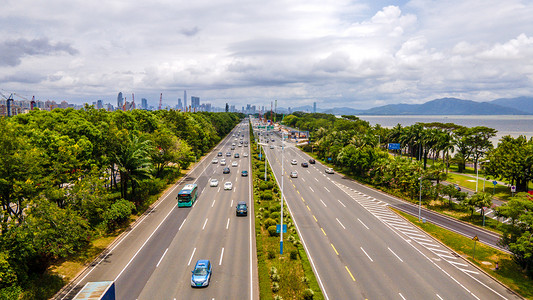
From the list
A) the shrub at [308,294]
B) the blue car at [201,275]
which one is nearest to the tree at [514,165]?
the shrub at [308,294]

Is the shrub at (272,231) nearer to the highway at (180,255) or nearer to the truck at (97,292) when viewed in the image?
the highway at (180,255)

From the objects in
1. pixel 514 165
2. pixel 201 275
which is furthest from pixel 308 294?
pixel 514 165

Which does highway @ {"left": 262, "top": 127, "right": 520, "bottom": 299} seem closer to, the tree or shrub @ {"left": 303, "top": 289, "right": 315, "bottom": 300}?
shrub @ {"left": 303, "top": 289, "right": 315, "bottom": 300}

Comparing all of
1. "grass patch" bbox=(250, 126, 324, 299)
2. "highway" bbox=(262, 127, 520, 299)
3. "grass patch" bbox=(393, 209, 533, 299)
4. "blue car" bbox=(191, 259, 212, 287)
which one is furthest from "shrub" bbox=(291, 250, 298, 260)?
"grass patch" bbox=(393, 209, 533, 299)

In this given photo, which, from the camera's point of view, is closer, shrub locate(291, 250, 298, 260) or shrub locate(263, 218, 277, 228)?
shrub locate(291, 250, 298, 260)

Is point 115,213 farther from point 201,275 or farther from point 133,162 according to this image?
point 201,275

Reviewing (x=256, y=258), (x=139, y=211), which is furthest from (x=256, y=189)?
(x=256, y=258)
